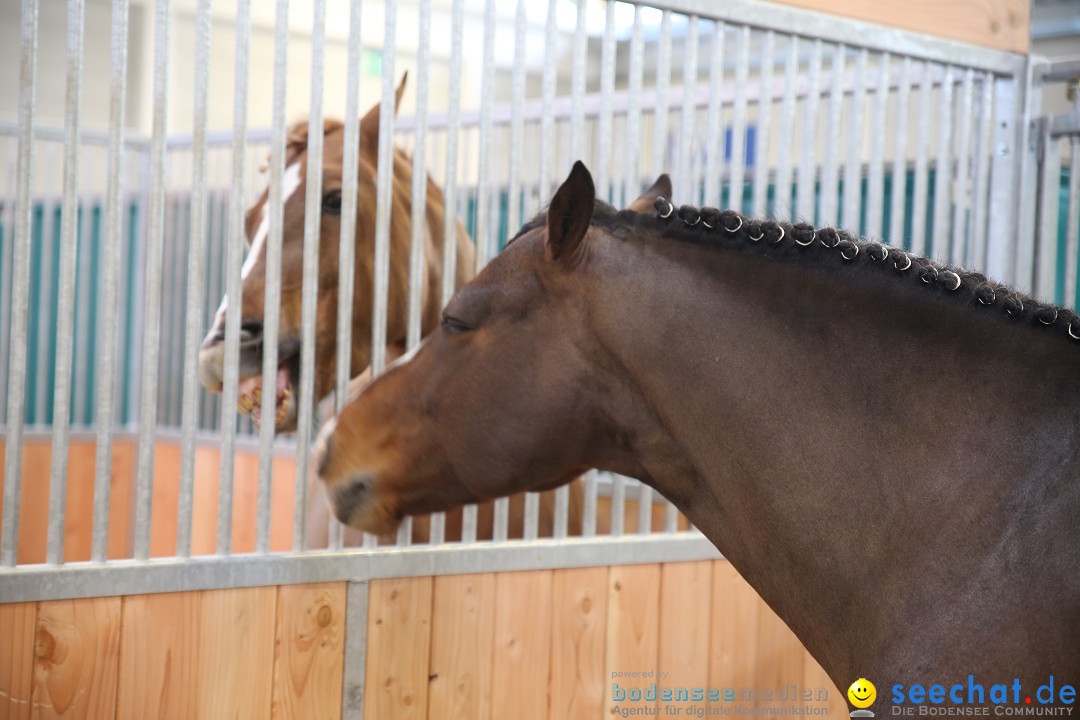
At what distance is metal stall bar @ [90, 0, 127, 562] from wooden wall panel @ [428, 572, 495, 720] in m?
0.55

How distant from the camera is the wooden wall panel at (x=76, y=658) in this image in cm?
131

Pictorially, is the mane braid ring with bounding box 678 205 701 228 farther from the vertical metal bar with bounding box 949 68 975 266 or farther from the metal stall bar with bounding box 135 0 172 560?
the vertical metal bar with bounding box 949 68 975 266

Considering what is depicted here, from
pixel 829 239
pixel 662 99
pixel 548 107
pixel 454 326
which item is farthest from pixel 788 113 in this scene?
pixel 454 326

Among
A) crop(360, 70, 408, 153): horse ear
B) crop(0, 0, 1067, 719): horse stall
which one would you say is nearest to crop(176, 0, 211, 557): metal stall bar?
crop(0, 0, 1067, 719): horse stall

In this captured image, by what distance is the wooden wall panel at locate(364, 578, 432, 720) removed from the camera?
1.60 meters

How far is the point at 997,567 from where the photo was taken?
1.04 meters

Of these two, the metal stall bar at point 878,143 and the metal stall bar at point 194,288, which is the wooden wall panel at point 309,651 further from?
the metal stall bar at point 878,143

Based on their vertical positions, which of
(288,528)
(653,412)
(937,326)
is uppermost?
(937,326)

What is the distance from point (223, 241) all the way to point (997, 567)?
3.92 m

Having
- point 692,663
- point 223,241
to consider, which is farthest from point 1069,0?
point 692,663

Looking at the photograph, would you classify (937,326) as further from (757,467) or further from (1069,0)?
(1069,0)

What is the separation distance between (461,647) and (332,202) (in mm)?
871

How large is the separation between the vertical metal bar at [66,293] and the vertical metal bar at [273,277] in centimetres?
28

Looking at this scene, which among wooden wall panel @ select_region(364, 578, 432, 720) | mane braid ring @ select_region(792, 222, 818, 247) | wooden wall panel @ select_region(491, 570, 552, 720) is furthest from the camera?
wooden wall panel @ select_region(491, 570, 552, 720)
